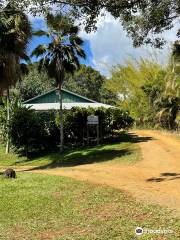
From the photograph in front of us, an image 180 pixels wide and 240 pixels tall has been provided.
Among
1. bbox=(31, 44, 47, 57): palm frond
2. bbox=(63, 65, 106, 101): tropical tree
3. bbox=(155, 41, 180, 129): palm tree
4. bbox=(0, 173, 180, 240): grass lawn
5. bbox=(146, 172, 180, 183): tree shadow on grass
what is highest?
bbox=(63, 65, 106, 101): tropical tree

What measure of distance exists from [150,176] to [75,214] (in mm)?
6988

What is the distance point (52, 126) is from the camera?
32.3m

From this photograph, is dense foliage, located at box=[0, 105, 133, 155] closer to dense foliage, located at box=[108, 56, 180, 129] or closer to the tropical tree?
dense foliage, located at box=[108, 56, 180, 129]

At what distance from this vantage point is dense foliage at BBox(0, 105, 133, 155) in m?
31.1

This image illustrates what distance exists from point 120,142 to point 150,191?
17.1m

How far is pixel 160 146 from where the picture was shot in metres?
27.2

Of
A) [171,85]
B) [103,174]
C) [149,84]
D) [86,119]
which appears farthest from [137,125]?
[103,174]

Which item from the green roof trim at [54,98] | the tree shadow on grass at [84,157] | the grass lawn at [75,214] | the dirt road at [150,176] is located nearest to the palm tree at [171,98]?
the green roof trim at [54,98]

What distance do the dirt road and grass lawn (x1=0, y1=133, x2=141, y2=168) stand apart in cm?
87

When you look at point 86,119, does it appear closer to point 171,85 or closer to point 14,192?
point 171,85

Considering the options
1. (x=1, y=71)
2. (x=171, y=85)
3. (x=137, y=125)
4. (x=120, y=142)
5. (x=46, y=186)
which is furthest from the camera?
(x=137, y=125)

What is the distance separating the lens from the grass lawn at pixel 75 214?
9055 millimetres

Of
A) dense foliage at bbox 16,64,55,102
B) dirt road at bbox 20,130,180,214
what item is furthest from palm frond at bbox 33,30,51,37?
dense foliage at bbox 16,64,55,102

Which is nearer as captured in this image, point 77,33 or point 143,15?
point 143,15
